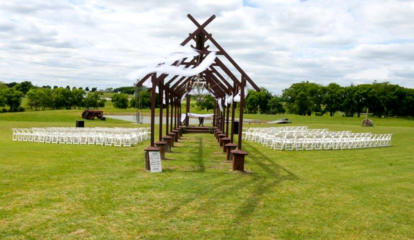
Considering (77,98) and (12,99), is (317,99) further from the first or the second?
(12,99)

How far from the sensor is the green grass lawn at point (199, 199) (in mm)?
5852

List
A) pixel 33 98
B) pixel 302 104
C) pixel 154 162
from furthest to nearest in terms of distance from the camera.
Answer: pixel 302 104, pixel 33 98, pixel 154 162

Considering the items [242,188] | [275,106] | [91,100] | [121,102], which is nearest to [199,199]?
[242,188]

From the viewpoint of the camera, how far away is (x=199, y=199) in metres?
7.63

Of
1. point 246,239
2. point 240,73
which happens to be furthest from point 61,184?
point 240,73

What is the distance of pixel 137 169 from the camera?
11000mm

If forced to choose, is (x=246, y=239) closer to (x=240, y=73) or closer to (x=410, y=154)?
(x=240, y=73)

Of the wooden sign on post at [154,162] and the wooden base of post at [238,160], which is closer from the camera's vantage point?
the wooden sign on post at [154,162]

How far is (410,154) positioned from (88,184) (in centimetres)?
1490

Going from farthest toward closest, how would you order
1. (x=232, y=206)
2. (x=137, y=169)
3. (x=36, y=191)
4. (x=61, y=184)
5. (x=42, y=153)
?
(x=42, y=153)
(x=137, y=169)
(x=61, y=184)
(x=36, y=191)
(x=232, y=206)

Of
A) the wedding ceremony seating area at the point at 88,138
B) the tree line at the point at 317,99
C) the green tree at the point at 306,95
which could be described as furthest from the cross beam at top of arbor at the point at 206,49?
the green tree at the point at 306,95

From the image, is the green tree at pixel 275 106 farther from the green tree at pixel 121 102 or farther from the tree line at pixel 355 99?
the green tree at pixel 121 102

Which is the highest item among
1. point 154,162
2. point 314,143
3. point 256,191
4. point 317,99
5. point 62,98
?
point 317,99

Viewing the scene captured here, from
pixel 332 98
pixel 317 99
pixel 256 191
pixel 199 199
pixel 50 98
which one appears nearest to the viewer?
pixel 199 199
